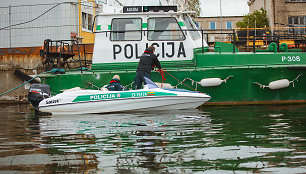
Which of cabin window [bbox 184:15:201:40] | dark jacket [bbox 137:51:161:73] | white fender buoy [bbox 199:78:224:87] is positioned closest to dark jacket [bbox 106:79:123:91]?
dark jacket [bbox 137:51:161:73]

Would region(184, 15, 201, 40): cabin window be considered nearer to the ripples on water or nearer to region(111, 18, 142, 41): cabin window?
region(111, 18, 142, 41): cabin window

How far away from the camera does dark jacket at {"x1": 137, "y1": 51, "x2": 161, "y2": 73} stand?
9.12m

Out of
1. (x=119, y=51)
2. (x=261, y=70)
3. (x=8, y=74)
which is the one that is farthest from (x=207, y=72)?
(x=8, y=74)

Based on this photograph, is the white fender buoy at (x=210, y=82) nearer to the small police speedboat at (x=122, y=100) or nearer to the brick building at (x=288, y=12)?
the small police speedboat at (x=122, y=100)

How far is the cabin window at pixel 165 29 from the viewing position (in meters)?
9.81

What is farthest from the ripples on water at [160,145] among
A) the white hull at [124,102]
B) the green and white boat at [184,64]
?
the green and white boat at [184,64]

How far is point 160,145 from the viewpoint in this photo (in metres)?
4.77

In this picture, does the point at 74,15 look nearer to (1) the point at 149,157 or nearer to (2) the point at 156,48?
(2) the point at 156,48

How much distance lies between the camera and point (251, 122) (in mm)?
6633

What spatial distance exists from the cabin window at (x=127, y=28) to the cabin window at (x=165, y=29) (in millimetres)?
311

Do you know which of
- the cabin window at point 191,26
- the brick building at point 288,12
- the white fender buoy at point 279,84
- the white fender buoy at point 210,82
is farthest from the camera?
the brick building at point 288,12

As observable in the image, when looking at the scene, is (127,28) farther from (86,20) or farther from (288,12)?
(288,12)

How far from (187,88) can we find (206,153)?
547 cm

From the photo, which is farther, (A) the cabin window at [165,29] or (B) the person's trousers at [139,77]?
(A) the cabin window at [165,29]
